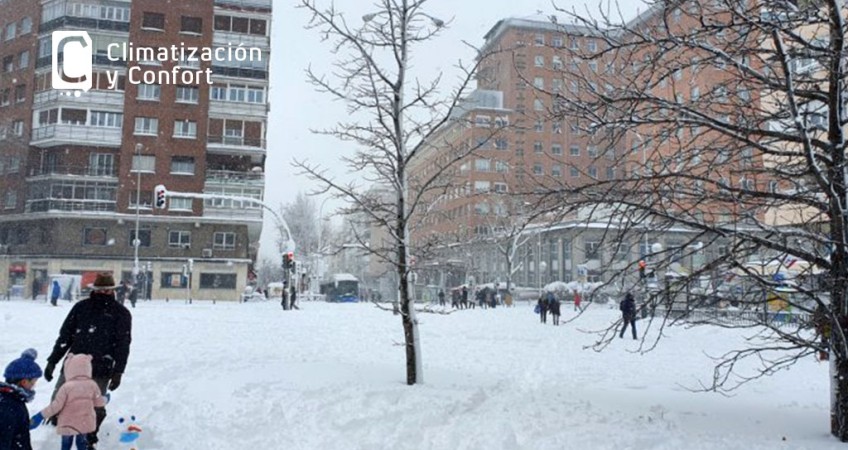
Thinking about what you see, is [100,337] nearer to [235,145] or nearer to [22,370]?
[22,370]

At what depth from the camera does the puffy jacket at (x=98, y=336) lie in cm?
694

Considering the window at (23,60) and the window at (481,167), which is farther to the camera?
the window at (481,167)

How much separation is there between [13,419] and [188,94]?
51.0 meters

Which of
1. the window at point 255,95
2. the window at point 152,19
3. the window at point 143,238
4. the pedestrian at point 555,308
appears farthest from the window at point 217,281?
the pedestrian at point 555,308

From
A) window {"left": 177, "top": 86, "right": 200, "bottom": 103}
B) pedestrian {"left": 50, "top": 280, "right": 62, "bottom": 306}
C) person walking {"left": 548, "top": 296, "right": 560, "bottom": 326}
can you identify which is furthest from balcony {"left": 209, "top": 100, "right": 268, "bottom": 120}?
person walking {"left": 548, "top": 296, "right": 560, "bottom": 326}

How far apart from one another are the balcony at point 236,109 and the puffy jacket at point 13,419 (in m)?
49.9

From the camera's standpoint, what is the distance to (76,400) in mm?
6094

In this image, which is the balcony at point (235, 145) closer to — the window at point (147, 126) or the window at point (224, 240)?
the window at point (147, 126)

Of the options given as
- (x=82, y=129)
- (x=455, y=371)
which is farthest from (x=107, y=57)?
(x=455, y=371)

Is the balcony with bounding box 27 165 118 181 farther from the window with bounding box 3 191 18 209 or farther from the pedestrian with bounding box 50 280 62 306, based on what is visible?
the pedestrian with bounding box 50 280 62 306

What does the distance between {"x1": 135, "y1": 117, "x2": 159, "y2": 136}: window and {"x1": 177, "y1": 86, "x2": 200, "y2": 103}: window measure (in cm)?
251

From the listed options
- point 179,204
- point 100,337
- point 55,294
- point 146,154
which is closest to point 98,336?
point 100,337

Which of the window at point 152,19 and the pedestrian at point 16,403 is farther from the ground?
the window at point 152,19

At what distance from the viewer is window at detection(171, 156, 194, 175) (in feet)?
171
